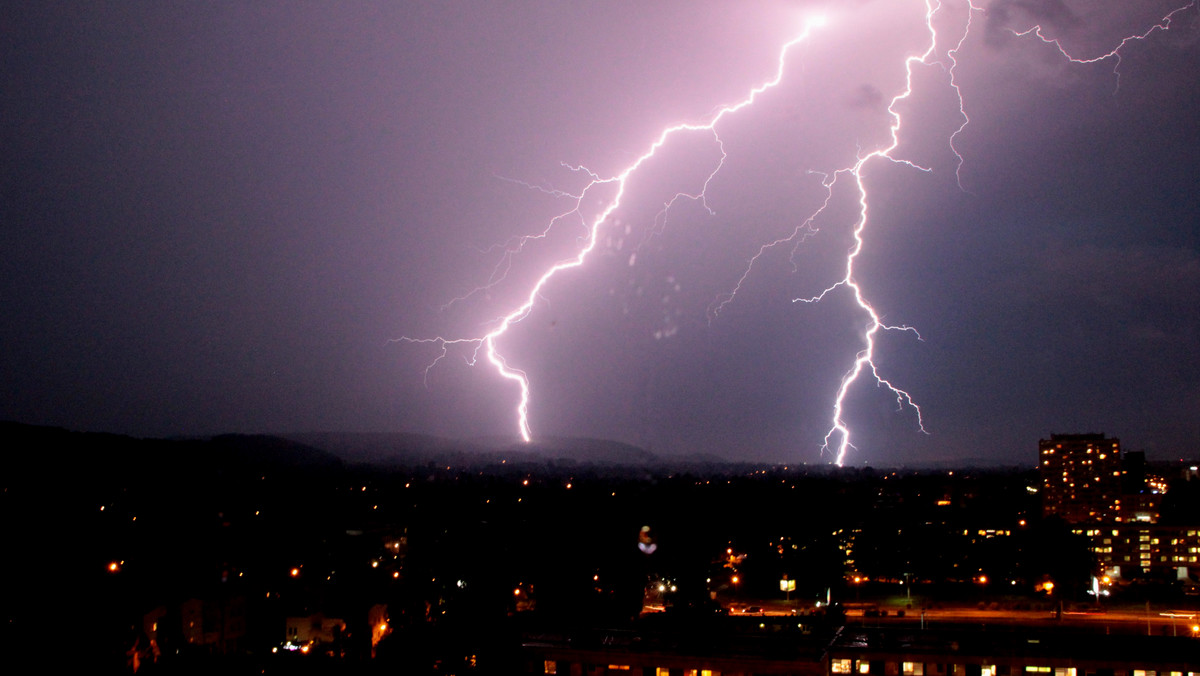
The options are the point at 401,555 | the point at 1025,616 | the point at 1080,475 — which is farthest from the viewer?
the point at 1080,475

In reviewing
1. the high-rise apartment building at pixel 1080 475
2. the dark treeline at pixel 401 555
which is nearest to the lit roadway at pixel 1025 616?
the dark treeline at pixel 401 555

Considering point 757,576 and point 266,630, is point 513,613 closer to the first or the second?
point 266,630

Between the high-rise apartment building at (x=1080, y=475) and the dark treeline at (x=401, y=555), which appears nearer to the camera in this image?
the dark treeline at (x=401, y=555)

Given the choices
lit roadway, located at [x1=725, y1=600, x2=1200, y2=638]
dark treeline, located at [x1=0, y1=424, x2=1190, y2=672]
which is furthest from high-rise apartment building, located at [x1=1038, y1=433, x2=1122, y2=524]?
lit roadway, located at [x1=725, y1=600, x2=1200, y2=638]

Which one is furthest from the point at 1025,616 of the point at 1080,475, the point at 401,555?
the point at 1080,475

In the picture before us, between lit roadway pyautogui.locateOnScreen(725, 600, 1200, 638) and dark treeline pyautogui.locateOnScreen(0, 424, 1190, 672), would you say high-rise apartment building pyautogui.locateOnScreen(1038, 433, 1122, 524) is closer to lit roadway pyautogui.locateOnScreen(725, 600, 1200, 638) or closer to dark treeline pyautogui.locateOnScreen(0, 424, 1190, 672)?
dark treeline pyautogui.locateOnScreen(0, 424, 1190, 672)

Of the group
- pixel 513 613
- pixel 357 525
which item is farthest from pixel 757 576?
pixel 357 525

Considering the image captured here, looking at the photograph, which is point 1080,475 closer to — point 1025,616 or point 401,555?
point 1025,616

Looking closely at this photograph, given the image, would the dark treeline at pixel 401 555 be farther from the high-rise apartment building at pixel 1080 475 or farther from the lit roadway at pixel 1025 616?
the high-rise apartment building at pixel 1080 475
